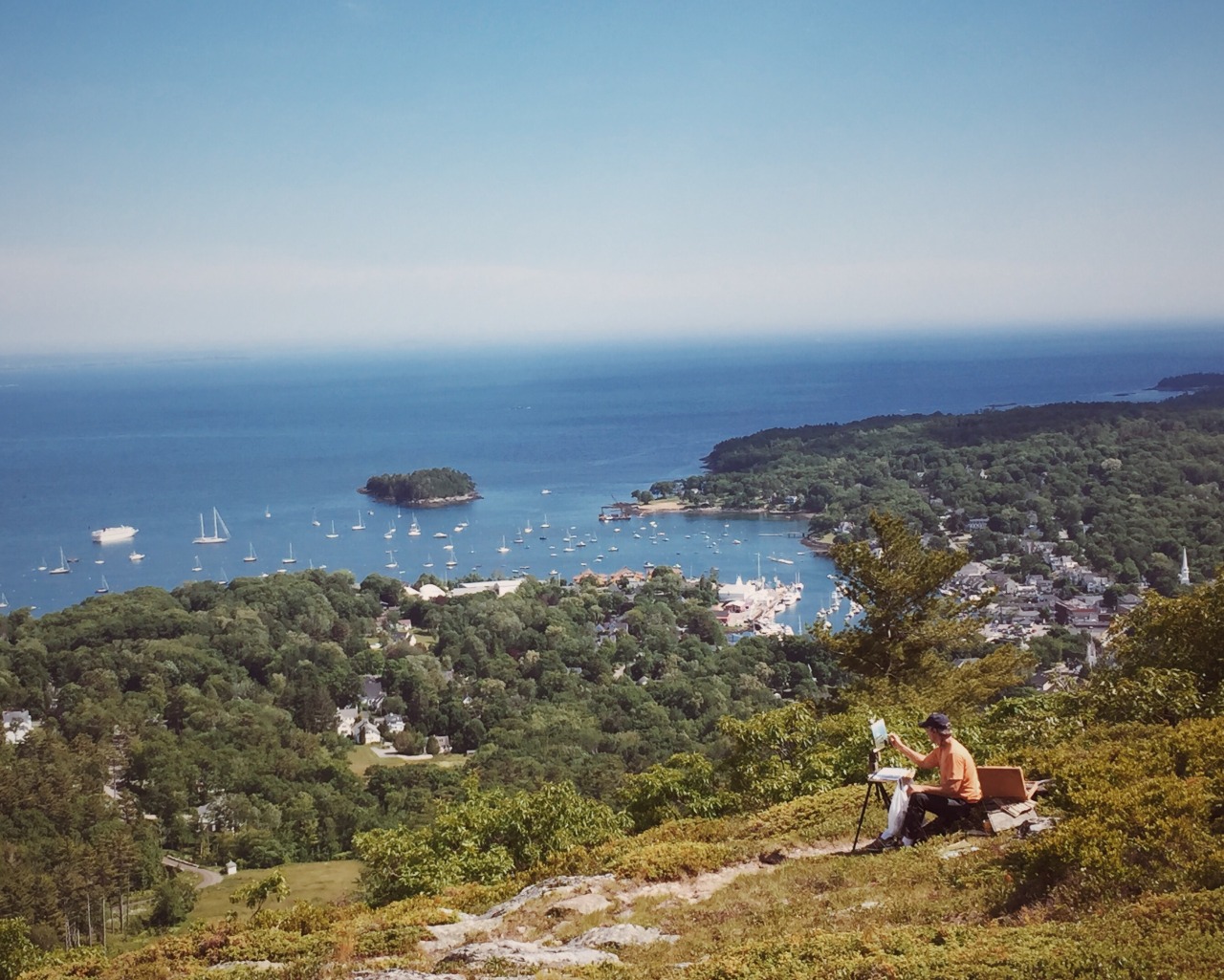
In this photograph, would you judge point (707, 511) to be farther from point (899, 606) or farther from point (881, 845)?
point (881, 845)

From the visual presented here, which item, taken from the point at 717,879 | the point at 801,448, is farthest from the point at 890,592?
the point at 801,448

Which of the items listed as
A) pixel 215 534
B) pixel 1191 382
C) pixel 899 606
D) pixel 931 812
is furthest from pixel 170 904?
pixel 1191 382

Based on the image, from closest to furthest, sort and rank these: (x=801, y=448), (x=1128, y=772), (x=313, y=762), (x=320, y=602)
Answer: (x=1128, y=772) < (x=313, y=762) < (x=320, y=602) < (x=801, y=448)

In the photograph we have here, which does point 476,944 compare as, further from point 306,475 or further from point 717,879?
point 306,475

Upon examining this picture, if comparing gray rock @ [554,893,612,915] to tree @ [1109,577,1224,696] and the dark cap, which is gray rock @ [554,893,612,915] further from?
tree @ [1109,577,1224,696]

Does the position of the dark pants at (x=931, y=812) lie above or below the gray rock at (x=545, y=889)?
above

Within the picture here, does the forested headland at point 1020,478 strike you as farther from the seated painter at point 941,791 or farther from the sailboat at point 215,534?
the seated painter at point 941,791

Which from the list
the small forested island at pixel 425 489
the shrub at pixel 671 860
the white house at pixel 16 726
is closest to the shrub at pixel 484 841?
the shrub at pixel 671 860

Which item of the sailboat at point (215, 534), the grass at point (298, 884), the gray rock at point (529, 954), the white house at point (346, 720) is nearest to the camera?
the gray rock at point (529, 954)
